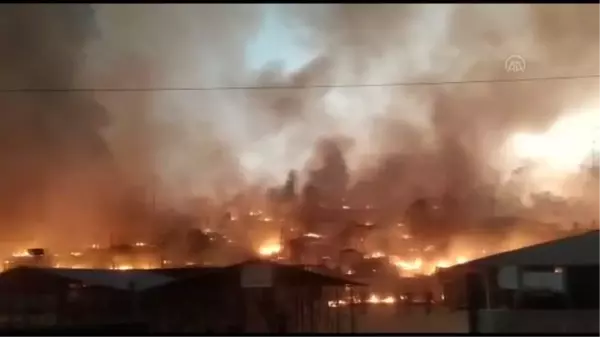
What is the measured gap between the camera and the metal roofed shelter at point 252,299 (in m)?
2.02

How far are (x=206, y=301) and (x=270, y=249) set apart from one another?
24 centimetres

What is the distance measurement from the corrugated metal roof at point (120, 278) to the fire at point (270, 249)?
0.92ft

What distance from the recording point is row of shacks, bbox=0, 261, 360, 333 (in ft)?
6.62

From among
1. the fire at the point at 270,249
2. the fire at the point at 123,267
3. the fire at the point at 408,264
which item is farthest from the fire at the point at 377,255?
the fire at the point at 123,267

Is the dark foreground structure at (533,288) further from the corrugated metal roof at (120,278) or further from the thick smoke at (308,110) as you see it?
the corrugated metal roof at (120,278)

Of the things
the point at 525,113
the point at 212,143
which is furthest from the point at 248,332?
the point at 525,113

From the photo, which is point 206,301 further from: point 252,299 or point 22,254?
point 22,254

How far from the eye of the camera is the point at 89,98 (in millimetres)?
2119

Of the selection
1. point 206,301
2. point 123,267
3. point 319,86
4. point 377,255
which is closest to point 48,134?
point 123,267

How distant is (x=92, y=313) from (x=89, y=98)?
654mm

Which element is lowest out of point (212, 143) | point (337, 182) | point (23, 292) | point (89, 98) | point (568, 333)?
point (568, 333)

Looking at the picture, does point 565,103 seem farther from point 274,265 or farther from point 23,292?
point 23,292

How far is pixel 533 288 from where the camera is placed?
2029mm

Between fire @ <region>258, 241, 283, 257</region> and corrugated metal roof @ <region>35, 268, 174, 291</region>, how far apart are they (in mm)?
282
